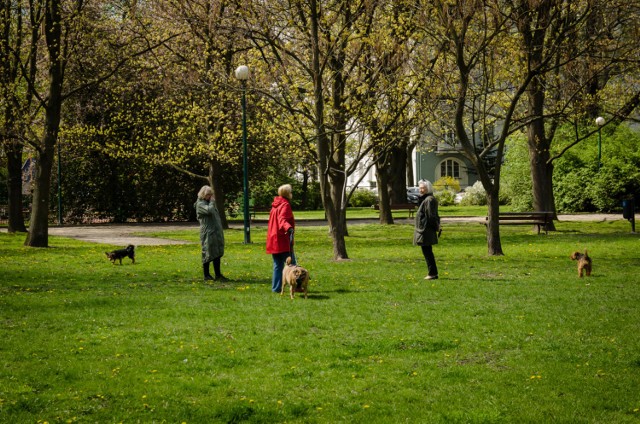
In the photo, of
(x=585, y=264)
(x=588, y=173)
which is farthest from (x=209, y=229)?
(x=588, y=173)

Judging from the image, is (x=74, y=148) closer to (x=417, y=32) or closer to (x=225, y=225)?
(x=225, y=225)

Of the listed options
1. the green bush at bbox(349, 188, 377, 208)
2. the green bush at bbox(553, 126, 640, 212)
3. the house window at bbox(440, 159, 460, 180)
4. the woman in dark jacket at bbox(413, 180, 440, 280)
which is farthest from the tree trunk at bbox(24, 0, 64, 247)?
the house window at bbox(440, 159, 460, 180)

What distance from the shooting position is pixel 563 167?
4066 centimetres

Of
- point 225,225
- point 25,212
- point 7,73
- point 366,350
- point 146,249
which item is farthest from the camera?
point 25,212

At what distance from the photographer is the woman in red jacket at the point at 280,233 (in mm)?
13758

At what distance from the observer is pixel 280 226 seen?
541 inches

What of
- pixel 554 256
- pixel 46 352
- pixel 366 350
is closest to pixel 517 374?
pixel 366 350

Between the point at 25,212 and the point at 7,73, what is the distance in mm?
15489

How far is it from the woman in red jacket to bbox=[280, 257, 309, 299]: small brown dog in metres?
0.79

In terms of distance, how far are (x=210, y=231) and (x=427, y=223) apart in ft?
12.9

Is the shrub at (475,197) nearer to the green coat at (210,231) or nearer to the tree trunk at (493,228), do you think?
the tree trunk at (493,228)

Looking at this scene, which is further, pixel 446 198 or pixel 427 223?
pixel 446 198

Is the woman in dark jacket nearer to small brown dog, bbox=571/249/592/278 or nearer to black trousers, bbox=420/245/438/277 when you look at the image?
black trousers, bbox=420/245/438/277

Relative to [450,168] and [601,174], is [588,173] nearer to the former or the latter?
[601,174]
